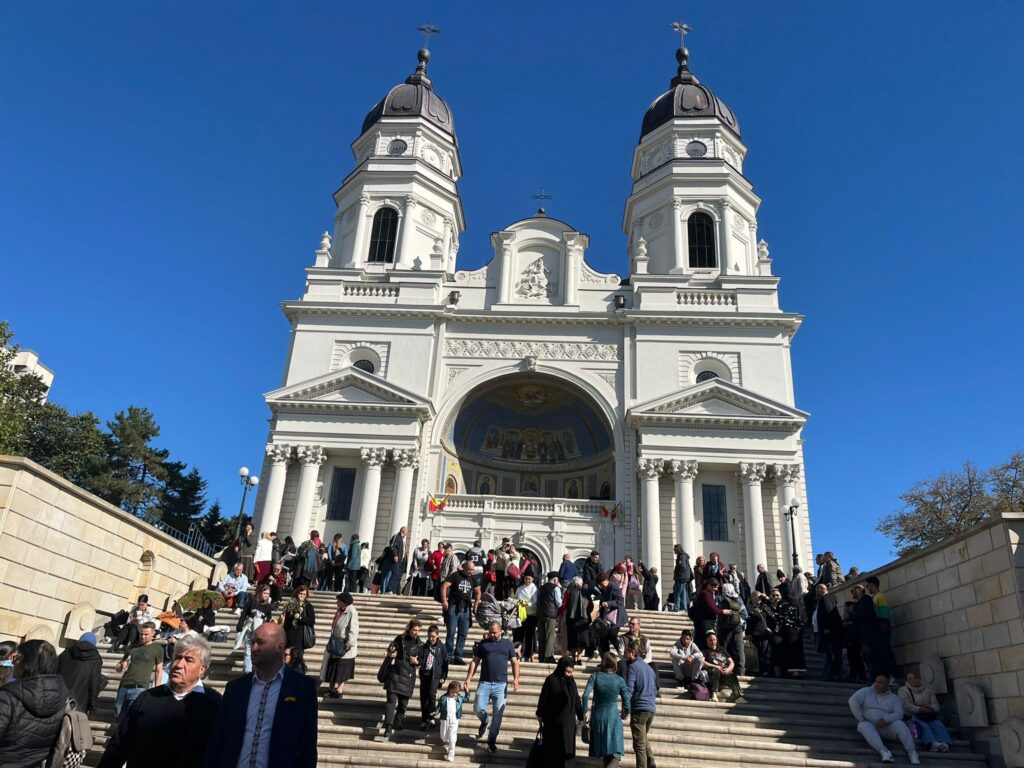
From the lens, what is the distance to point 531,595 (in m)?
14.1

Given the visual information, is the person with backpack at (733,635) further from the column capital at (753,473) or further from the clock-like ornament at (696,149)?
the clock-like ornament at (696,149)

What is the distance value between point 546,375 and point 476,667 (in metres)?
19.7

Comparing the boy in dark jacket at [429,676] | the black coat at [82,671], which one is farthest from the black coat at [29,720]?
the boy in dark jacket at [429,676]

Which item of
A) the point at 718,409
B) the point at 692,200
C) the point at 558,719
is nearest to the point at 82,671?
the point at 558,719

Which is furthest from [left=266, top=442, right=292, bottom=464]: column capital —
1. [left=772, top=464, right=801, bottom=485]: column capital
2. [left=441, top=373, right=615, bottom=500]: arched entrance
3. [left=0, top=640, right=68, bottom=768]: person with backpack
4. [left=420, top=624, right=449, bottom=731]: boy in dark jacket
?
[left=0, top=640, right=68, bottom=768]: person with backpack

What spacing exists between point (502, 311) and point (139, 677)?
23284mm

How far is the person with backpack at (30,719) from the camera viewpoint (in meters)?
4.70

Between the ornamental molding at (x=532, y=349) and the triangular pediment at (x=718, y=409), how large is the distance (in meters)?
3.50

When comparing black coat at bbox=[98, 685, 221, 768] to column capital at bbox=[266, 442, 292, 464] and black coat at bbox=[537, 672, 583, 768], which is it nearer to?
black coat at bbox=[537, 672, 583, 768]

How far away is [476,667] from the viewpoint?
1125cm

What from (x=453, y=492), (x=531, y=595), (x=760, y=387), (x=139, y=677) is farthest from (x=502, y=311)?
(x=139, y=677)

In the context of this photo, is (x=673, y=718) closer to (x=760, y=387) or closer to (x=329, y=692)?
(x=329, y=692)

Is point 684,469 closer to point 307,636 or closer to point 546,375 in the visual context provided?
point 546,375

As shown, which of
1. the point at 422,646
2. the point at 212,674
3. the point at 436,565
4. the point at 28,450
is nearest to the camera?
the point at 422,646
